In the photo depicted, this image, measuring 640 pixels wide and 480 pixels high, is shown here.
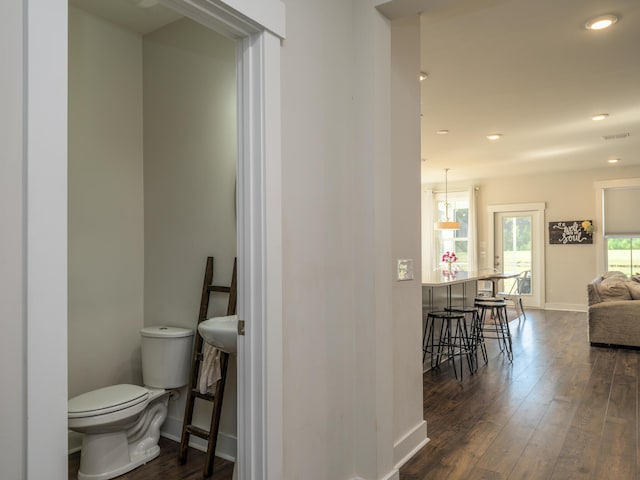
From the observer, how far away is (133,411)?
2.42 meters

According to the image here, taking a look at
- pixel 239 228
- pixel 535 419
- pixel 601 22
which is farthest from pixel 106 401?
pixel 601 22

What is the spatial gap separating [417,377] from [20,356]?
88.6 inches

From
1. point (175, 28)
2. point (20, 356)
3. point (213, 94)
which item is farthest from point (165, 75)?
point (20, 356)

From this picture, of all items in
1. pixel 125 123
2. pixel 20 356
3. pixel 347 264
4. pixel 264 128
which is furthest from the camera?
pixel 125 123

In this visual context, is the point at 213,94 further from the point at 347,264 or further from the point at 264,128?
the point at 347,264

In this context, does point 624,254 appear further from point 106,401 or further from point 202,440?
point 106,401

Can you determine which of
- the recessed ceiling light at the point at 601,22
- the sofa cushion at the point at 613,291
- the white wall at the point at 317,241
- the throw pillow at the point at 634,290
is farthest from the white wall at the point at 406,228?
the throw pillow at the point at 634,290

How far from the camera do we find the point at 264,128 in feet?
5.66

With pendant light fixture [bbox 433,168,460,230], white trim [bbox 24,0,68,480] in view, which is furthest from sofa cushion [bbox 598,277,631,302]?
white trim [bbox 24,0,68,480]

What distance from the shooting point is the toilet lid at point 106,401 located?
7.45 ft

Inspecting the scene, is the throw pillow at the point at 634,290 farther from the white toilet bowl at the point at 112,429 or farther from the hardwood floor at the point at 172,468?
the white toilet bowl at the point at 112,429

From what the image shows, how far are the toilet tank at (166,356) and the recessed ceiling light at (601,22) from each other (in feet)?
10.6

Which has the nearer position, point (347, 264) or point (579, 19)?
point (347, 264)

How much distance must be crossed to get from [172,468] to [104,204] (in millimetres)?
1680
